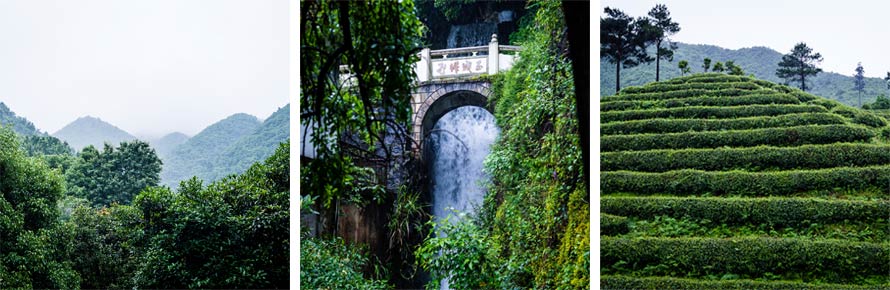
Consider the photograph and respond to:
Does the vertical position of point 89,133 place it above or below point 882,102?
below

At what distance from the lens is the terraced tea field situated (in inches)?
152

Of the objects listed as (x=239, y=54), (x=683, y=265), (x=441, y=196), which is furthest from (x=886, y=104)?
(x=239, y=54)

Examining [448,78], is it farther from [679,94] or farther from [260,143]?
[679,94]

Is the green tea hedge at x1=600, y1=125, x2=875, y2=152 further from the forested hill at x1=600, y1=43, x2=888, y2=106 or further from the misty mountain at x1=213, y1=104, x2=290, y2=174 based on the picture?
the misty mountain at x1=213, y1=104, x2=290, y2=174

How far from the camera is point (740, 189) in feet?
13.4

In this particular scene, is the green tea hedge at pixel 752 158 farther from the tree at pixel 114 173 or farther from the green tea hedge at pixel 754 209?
the tree at pixel 114 173

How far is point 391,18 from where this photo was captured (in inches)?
161

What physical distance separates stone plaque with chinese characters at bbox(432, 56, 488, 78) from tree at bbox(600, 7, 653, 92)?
77cm

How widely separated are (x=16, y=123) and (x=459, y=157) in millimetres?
2838

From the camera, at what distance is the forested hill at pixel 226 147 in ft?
14.9

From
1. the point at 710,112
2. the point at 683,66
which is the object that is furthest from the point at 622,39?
the point at 710,112

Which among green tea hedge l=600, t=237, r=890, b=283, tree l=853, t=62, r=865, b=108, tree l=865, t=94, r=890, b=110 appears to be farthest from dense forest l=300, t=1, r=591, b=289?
tree l=865, t=94, r=890, b=110

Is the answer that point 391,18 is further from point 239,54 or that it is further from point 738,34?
point 738,34

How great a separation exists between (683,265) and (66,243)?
149 inches
